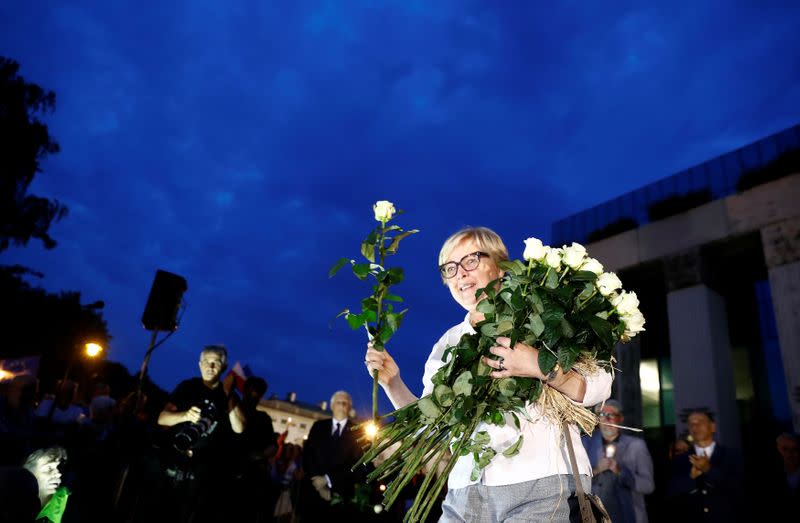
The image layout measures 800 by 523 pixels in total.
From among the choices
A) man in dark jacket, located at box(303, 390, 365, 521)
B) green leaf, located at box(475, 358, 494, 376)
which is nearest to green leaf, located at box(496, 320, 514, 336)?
green leaf, located at box(475, 358, 494, 376)

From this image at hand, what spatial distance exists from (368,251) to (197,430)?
11.3 ft

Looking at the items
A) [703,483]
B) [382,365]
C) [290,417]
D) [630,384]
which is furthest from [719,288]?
[290,417]

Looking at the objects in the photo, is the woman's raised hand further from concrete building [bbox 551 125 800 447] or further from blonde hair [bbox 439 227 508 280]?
concrete building [bbox 551 125 800 447]

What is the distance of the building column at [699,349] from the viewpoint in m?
15.0

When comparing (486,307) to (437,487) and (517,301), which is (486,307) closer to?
(517,301)

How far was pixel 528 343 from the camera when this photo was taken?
6.60 ft

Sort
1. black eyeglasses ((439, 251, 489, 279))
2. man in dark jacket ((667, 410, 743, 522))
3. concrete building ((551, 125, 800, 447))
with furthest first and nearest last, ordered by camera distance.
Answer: concrete building ((551, 125, 800, 447)), man in dark jacket ((667, 410, 743, 522)), black eyeglasses ((439, 251, 489, 279))

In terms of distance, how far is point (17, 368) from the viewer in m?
9.82

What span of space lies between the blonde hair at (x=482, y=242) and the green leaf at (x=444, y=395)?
0.74 metres

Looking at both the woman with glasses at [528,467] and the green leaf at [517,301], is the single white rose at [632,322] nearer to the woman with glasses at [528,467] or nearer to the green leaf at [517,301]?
the woman with glasses at [528,467]

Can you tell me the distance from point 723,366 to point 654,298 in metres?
4.38

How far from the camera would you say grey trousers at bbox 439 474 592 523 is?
1.82 meters

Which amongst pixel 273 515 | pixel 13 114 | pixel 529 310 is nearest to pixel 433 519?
pixel 273 515

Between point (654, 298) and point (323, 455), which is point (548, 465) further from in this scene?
point (654, 298)
